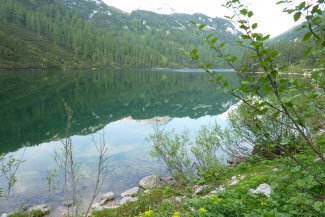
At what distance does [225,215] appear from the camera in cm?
684

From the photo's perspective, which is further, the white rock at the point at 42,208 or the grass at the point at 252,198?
the white rock at the point at 42,208

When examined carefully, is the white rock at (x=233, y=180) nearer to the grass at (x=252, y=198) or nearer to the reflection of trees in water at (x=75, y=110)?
the grass at (x=252, y=198)

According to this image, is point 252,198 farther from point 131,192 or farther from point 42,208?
point 42,208

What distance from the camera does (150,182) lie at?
1947 centimetres

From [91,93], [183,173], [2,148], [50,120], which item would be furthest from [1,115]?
[183,173]

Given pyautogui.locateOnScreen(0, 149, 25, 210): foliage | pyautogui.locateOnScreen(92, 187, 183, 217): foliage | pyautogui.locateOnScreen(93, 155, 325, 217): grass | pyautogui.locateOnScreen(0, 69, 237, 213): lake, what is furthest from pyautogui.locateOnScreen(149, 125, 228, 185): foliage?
pyautogui.locateOnScreen(0, 149, 25, 210): foliage

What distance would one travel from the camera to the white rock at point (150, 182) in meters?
18.3

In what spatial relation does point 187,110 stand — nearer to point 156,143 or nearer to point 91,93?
point 91,93

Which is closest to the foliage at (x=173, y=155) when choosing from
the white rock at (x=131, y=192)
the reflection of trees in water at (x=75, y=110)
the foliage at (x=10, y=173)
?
the white rock at (x=131, y=192)

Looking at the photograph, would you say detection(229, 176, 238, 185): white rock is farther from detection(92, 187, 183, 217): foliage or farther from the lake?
the lake

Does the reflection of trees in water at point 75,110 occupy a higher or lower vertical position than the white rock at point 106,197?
higher

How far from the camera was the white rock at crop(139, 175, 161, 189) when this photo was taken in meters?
18.3

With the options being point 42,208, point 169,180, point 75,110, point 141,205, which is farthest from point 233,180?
point 75,110

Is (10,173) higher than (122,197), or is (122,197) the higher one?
(10,173)
